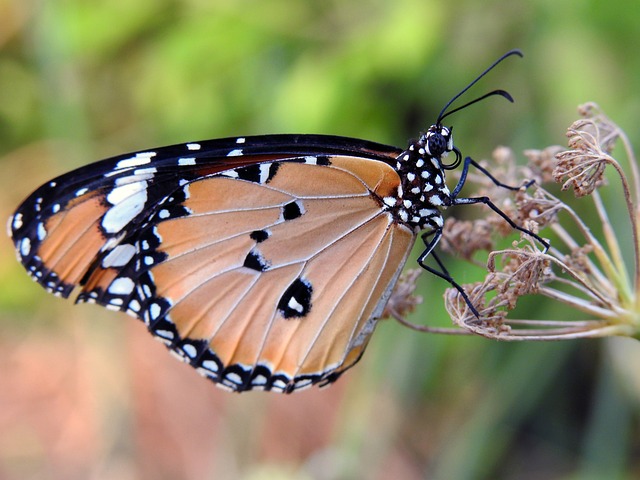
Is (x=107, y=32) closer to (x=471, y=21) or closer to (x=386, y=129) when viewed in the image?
(x=386, y=129)

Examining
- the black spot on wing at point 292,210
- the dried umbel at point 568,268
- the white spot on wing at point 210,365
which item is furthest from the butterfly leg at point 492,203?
the white spot on wing at point 210,365

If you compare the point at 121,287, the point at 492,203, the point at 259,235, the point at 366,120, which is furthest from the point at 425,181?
the point at 366,120

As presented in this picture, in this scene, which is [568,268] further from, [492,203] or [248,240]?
[248,240]

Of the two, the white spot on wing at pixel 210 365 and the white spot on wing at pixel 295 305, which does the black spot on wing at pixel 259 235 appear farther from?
the white spot on wing at pixel 210 365

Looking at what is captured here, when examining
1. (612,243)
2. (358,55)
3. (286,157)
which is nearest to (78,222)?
(286,157)

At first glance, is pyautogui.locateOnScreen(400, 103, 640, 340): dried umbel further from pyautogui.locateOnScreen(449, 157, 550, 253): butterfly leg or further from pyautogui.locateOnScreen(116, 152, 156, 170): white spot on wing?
pyautogui.locateOnScreen(116, 152, 156, 170): white spot on wing

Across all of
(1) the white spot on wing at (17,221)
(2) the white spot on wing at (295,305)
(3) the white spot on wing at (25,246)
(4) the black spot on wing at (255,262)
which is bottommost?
(2) the white spot on wing at (295,305)

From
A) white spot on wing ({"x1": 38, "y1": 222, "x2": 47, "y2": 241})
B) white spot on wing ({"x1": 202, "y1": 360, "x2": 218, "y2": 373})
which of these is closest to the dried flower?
white spot on wing ({"x1": 202, "y1": 360, "x2": 218, "y2": 373})
